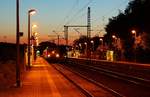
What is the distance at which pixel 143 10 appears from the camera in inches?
4053

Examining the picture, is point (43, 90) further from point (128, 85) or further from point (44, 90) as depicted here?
point (128, 85)

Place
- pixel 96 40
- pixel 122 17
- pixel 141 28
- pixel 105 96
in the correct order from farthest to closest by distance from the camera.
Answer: pixel 96 40 < pixel 122 17 < pixel 141 28 < pixel 105 96

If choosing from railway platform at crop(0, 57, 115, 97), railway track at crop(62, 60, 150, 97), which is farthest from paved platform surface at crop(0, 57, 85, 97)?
railway track at crop(62, 60, 150, 97)

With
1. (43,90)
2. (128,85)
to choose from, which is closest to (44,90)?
(43,90)

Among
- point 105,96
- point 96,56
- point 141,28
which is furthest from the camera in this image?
point 96,56

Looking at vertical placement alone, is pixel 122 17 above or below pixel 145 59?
above

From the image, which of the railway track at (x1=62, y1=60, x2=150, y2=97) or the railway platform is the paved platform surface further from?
the railway track at (x1=62, y1=60, x2=150, y2=97)

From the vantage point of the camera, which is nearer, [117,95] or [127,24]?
[117,95]

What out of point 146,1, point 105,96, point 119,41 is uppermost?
point 146,1

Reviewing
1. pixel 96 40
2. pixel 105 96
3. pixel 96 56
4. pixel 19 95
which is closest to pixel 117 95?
pixel 105 96

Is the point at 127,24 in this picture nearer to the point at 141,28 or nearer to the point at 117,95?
the point at 141,28

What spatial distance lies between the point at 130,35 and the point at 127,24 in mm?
4188

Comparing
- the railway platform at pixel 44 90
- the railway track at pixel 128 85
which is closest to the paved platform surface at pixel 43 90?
the railway platform at pixel 44 90

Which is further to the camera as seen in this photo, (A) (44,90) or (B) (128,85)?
(B) (128,85)
